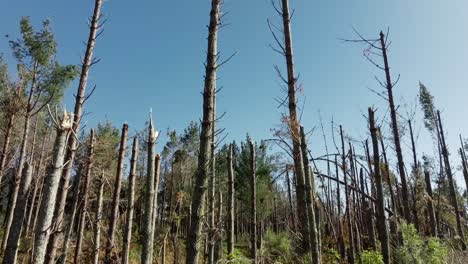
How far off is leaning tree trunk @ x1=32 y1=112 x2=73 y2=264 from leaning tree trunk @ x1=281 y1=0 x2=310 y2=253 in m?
3.35

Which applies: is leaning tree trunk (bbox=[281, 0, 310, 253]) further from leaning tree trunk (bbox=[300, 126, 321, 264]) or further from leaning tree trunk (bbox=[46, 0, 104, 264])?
leaning tree trunk (bbox=[46, 0, 104, 264])

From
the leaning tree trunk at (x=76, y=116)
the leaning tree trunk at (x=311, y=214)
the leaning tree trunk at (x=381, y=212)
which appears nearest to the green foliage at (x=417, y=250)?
Result: the leaning tree trunk at (x=381, y=212)

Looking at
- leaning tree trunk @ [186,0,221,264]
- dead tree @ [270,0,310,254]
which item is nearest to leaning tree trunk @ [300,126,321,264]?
dead tree @ [270,0,310,254]

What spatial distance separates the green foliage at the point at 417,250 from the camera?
791 cm

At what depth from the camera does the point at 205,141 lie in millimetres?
4434

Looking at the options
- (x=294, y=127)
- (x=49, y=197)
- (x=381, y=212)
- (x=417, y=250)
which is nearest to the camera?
(x=49, y=197)

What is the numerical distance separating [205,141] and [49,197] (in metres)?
2.00

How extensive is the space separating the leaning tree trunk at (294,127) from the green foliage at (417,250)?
3.17 meters

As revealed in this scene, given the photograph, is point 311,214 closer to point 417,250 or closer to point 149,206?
point 149,206

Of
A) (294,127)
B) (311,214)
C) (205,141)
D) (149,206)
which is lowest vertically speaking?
(311,214)

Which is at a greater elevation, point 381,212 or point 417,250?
point 381,212

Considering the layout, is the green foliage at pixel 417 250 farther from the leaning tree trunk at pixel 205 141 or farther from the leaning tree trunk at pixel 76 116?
the leaning tree trunk at pixel 76 116

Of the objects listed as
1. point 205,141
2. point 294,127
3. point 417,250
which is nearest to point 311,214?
point 294,127

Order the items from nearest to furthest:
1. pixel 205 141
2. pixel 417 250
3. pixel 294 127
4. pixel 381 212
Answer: pixel 205 141 → pixel 294 127 → pixel 381 212 → pixel 417 250
